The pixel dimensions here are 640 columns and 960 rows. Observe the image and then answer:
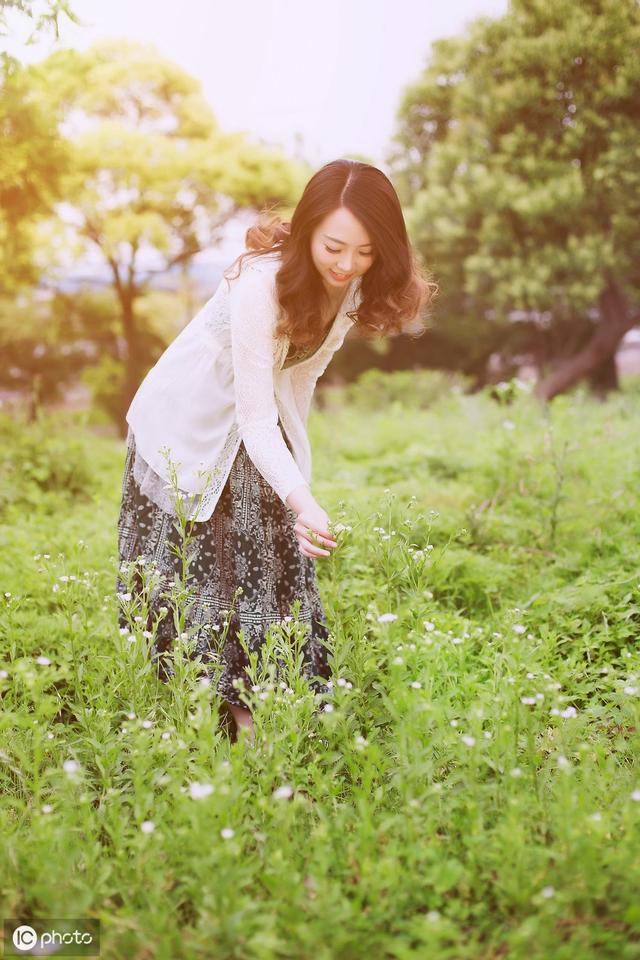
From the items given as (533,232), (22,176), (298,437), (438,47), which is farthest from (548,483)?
(438,47)

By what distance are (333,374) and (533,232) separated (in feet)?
21.4

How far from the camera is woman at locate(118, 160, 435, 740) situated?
2387mm

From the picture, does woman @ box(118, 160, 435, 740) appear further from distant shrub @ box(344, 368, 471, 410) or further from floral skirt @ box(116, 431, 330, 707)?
distant shrub @ box(344, 368, 471, 410)

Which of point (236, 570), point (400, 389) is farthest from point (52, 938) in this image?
point (400, 389)

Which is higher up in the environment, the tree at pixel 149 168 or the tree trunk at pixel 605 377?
the tree at pixel 149 168

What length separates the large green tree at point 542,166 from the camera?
10.6m

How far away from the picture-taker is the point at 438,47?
12836mm

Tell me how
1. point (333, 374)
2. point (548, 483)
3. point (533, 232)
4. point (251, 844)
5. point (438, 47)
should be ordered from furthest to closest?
point (333, 374) → point (438, 47) → point (533, 232) → point (548, 483) → point (251, 844)

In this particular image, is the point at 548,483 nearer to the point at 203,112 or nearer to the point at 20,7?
the point at 20,7

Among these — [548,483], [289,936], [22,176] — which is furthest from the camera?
[22,176]

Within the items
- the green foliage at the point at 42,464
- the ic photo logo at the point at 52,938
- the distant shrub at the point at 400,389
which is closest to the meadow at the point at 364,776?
the ic photo logo at the point at 52,938

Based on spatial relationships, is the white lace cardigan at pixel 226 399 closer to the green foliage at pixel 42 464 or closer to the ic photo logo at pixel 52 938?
the ic photo logo at pixel 52 938

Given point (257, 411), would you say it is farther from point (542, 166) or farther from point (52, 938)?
point (542, 166)

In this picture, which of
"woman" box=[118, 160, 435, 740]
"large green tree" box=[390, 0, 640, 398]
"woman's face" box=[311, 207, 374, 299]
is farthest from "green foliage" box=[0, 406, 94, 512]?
"large green tree" box=[390, 0, 640, 398]
